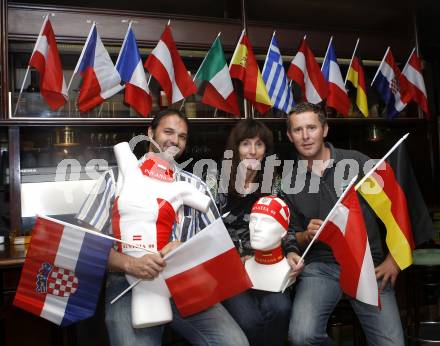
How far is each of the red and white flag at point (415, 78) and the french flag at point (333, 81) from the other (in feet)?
2.31

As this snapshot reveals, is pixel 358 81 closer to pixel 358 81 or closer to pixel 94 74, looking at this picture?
pixel 358 81

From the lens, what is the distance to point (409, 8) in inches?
146

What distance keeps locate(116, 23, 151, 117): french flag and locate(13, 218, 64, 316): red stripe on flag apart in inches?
54.2

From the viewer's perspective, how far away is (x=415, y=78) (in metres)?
3.54

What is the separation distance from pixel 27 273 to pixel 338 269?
1.34 meters

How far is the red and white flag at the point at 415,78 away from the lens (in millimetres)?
→ 3531

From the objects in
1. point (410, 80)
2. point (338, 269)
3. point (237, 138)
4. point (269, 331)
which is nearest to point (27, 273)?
point (269, 331)

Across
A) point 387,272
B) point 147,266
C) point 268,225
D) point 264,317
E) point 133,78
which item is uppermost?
point 133,78

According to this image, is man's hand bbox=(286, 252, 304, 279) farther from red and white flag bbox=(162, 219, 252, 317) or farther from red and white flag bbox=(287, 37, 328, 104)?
red and white flag bbox=(287, 37, 328, 104)

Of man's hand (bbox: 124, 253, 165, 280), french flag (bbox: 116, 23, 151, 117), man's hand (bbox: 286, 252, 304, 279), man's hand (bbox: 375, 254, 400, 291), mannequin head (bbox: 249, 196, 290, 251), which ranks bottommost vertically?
man's hand (bbox: 375, 254, 400, 291)

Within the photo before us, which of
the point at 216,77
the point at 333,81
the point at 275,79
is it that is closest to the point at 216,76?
the point at 216,77

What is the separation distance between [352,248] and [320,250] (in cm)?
30

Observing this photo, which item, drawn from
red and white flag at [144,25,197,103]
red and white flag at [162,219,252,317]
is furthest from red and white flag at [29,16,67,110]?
red and white flag at [162,219,252,317]

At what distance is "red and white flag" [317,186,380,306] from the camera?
1.62 metres
